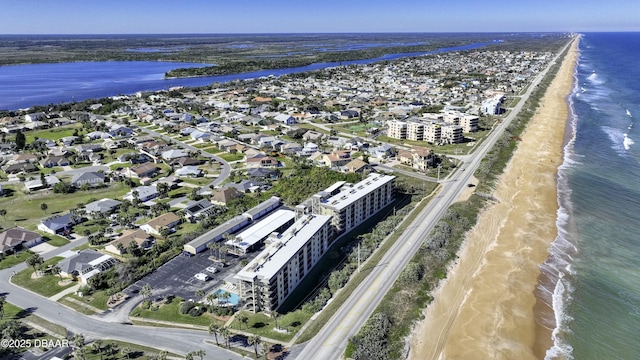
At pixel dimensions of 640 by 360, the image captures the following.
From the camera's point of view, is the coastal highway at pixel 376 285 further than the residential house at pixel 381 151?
No

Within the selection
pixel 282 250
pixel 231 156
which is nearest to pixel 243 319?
pixel 282 250

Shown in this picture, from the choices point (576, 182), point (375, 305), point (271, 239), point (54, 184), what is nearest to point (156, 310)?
point (271, 239)

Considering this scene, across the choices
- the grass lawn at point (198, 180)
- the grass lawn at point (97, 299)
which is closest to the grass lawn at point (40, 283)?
the grass lawn at point (97, 299)

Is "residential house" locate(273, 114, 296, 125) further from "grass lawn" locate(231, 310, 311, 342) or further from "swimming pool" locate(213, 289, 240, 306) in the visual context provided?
"grass lawn" locate(231, 310, 311, 342)

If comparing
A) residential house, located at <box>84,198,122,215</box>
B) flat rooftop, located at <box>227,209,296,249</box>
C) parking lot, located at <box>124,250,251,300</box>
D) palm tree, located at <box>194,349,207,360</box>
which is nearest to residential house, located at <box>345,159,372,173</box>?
flat rooftop, located at <box>227,209,296,249</box>

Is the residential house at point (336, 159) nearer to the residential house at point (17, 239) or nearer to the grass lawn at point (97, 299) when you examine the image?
the grass lawn at point (97, 299)

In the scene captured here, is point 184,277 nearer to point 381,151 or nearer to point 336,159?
point 336,159
